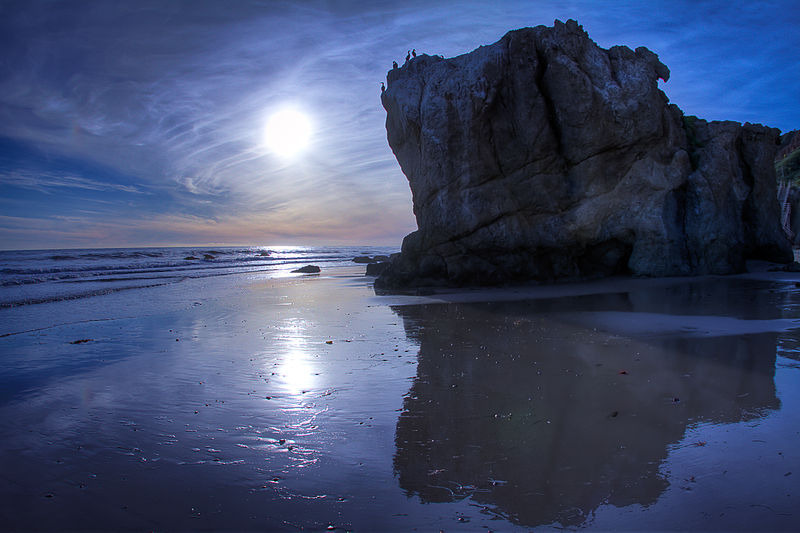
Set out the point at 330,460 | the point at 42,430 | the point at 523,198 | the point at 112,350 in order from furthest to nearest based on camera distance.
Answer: the point at 523,198 → the point at 112,350 → the point at 42,430 → the point at 330,460

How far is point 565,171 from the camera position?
66.5 ft

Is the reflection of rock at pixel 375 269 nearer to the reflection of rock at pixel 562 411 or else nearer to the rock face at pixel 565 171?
the rock face at pixel 565 171

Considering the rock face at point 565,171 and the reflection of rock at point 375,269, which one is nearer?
the rock face at point 565,171

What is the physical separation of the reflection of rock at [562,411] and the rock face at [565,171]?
1118 centimetres

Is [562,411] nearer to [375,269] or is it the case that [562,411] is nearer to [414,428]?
[414,428]

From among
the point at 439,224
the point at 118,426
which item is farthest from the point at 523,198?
the point at 118,426

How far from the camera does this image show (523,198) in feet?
66.1

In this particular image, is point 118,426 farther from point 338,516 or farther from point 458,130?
point 458,130

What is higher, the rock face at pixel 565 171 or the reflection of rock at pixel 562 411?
the rock face at pixel 565 171

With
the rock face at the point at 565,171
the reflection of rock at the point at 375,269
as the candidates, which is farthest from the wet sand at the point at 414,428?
the reflection of rock at the point at 375,269

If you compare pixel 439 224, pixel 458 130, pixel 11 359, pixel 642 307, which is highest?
pixel 458 130

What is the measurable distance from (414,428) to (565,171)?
58.9 ft

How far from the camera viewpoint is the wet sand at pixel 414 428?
357 centimetres

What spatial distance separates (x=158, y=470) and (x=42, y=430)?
7.51 ft
